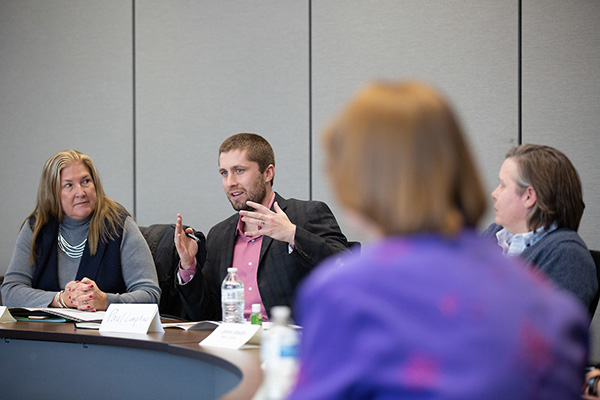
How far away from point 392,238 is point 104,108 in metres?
4.03

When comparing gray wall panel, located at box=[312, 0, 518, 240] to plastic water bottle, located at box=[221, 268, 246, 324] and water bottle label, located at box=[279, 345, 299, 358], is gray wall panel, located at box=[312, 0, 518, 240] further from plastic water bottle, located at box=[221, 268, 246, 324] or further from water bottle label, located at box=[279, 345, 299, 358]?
water bottle label, located at box=[279, 345, 299, 358]

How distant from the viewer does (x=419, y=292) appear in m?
0.82

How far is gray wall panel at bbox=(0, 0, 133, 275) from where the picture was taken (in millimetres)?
4559

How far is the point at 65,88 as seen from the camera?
4.70 m

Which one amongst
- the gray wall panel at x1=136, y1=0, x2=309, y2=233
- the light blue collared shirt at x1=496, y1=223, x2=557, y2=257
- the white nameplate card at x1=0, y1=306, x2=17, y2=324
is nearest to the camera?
the light blue collared shirt at x1=496, y1=223, x2=557, y2=257

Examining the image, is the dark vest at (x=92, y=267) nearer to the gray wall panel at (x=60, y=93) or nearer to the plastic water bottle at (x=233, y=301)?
the plastic water bottle at (x=233, y=301)

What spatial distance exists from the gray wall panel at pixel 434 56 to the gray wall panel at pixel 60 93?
136 cm

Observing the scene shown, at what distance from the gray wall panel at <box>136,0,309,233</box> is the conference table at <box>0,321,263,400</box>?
1874 mm

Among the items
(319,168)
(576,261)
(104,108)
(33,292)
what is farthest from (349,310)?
(104,108)

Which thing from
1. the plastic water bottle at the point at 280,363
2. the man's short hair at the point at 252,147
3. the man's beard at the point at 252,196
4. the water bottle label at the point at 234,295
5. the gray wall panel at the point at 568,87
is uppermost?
the gray wall panel at the point at 568,87

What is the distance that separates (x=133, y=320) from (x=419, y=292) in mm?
1736


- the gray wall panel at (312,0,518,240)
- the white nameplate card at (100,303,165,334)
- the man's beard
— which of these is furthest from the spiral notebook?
the gray wall panel at (312,0,518,240)

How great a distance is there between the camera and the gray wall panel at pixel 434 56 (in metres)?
3.68

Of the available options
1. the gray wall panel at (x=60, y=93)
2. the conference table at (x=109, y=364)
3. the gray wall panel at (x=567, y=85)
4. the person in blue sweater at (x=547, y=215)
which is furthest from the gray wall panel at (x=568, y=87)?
the gray wall panel at (x=60, y=93)
